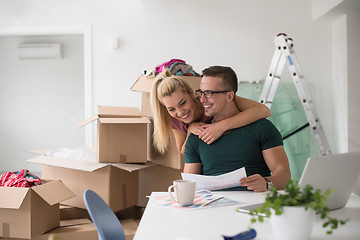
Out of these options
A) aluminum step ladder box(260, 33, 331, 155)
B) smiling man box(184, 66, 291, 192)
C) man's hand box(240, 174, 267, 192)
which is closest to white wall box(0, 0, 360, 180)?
aluminum step ladder box(260, 33, 331, 155)

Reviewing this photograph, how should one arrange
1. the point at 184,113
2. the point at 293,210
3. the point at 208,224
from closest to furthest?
the point at 293,210
the point at 208,224
the point at 184,113

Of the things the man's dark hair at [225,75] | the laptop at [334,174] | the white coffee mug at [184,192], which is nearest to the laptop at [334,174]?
the laptop at [334,174]

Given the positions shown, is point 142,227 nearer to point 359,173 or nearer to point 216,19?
point 359,173

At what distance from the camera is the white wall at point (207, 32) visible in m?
3.94

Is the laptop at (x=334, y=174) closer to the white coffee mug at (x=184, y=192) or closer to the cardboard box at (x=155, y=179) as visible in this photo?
the white coffee mug at (x=184, y=192)

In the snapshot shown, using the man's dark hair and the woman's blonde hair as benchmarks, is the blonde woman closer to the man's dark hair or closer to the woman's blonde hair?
the woman's blonde hair

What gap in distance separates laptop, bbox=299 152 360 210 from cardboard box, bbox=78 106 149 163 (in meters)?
1.63

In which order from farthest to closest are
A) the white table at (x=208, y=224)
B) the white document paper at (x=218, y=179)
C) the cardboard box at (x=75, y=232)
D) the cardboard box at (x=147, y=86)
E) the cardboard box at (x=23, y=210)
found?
the cardboard box at (x=147, y=86)
the cardboard box at (x=75, y=232)
the cardboard box at (x=23, y=210)
the white document paper at (x=218, y=179)
the white table at (x=208, y=224)

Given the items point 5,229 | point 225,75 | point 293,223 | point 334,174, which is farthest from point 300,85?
point 293,223

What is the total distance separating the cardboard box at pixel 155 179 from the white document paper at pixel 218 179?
119 cm

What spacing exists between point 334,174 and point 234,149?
0.77 meters

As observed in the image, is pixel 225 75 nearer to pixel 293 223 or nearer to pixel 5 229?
pixel 293 223

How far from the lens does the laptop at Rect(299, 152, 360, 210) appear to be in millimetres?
1094

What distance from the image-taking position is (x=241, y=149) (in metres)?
1.89
